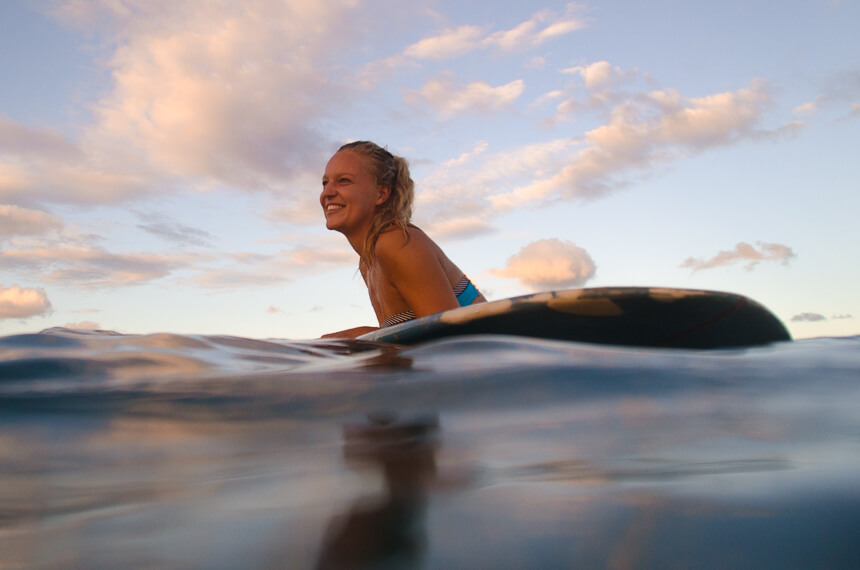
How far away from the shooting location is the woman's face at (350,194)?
15.0ft

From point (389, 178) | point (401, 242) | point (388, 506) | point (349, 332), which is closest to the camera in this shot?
point (388, 506)

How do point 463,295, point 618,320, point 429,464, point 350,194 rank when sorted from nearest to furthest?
point 429,464 < point 618,320 < point 463,295 < point 350,194

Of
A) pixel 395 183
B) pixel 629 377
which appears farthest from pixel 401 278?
pixel 629 377

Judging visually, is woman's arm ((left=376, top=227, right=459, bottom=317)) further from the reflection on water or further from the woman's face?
the reflection on water

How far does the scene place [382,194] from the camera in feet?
15.4

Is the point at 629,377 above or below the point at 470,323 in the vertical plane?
below

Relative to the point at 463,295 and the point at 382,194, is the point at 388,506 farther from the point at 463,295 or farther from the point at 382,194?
the point at 382,194

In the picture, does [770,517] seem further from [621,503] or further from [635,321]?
[635,321]

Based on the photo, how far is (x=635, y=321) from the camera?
2072 mm

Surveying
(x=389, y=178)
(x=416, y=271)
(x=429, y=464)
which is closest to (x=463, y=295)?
(x=416, y=271)

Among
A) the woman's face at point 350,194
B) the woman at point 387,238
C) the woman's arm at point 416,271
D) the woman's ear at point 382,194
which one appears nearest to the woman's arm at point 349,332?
the woman at point 387,238

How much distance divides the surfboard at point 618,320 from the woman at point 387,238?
154cm

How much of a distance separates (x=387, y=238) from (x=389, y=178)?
963mm

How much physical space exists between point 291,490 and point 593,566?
30 centimetres
